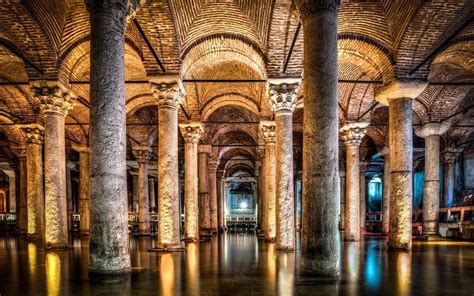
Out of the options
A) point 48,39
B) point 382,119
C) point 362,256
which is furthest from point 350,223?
point 48,39

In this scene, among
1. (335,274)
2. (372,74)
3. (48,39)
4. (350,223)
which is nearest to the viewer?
(335,274)

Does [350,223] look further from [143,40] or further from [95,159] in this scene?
[95,159]

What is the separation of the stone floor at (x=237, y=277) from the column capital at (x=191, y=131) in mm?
6995

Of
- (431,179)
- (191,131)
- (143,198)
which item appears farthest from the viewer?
(143,198)

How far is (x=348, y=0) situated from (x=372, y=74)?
3.39 m

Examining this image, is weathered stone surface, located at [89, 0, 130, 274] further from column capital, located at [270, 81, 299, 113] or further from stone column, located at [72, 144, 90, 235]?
stone column, located at [72, 144, 90, 235]

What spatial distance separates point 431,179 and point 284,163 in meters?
8.17

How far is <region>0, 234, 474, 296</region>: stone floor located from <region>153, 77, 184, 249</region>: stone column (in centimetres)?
134

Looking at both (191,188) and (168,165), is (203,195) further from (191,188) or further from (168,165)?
(168,165)

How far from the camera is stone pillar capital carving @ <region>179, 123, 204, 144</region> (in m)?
15.9

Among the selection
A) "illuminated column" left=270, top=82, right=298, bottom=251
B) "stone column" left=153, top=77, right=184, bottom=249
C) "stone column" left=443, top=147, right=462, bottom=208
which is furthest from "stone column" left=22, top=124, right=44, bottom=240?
"stone column" left=443, top=147, right=462, bottom=208

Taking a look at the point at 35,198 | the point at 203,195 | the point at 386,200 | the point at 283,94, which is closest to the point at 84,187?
the point at 35,198

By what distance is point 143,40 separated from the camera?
32.7 feet

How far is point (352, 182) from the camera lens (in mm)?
15258
